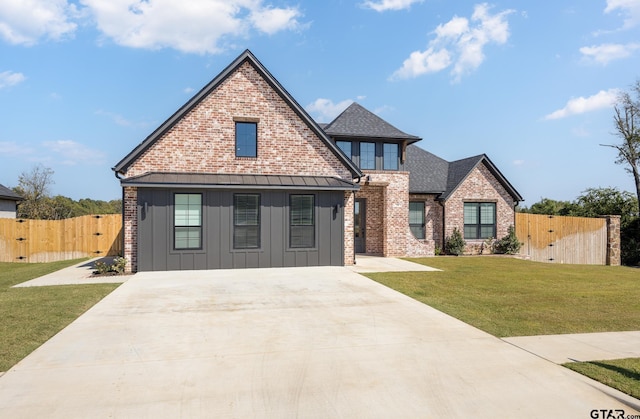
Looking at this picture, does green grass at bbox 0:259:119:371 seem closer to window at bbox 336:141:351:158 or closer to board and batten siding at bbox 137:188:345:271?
board and batten siding at bbox 137:188:345:271

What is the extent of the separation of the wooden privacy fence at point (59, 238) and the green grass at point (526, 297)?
47.7 ft

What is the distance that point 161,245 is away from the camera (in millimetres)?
13625

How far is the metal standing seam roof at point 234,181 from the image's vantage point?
13.3 m

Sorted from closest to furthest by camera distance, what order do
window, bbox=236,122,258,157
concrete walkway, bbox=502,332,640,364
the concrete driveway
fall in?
1. the concrete driveway
2. concrete walkway, bbox=502,332,640,364
3. window, bbox=236,122,258,157

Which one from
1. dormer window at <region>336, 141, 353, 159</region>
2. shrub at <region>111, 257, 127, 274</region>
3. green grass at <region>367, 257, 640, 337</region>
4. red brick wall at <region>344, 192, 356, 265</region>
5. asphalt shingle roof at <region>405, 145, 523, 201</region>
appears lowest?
green grass at <region>367, 257, 640, 337</region>

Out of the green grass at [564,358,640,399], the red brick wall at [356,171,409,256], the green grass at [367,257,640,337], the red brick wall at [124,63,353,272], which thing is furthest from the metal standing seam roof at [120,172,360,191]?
the green grass at [564,358,640,399]

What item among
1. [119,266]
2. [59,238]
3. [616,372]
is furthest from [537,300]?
[59,238]

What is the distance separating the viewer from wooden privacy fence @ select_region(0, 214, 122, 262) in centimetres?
1927

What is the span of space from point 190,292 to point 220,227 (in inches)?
167

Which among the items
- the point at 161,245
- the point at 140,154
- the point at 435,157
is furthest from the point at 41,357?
the point at 435,157

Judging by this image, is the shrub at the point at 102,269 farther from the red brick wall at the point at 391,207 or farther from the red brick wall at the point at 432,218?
the red brick wall at the point at 432,218

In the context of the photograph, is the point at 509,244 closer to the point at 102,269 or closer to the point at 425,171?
the point at 425,171

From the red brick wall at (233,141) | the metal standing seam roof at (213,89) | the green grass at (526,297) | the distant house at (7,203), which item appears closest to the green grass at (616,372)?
the green grass at (526,297)

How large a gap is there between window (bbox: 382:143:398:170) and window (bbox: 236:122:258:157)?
690cm
